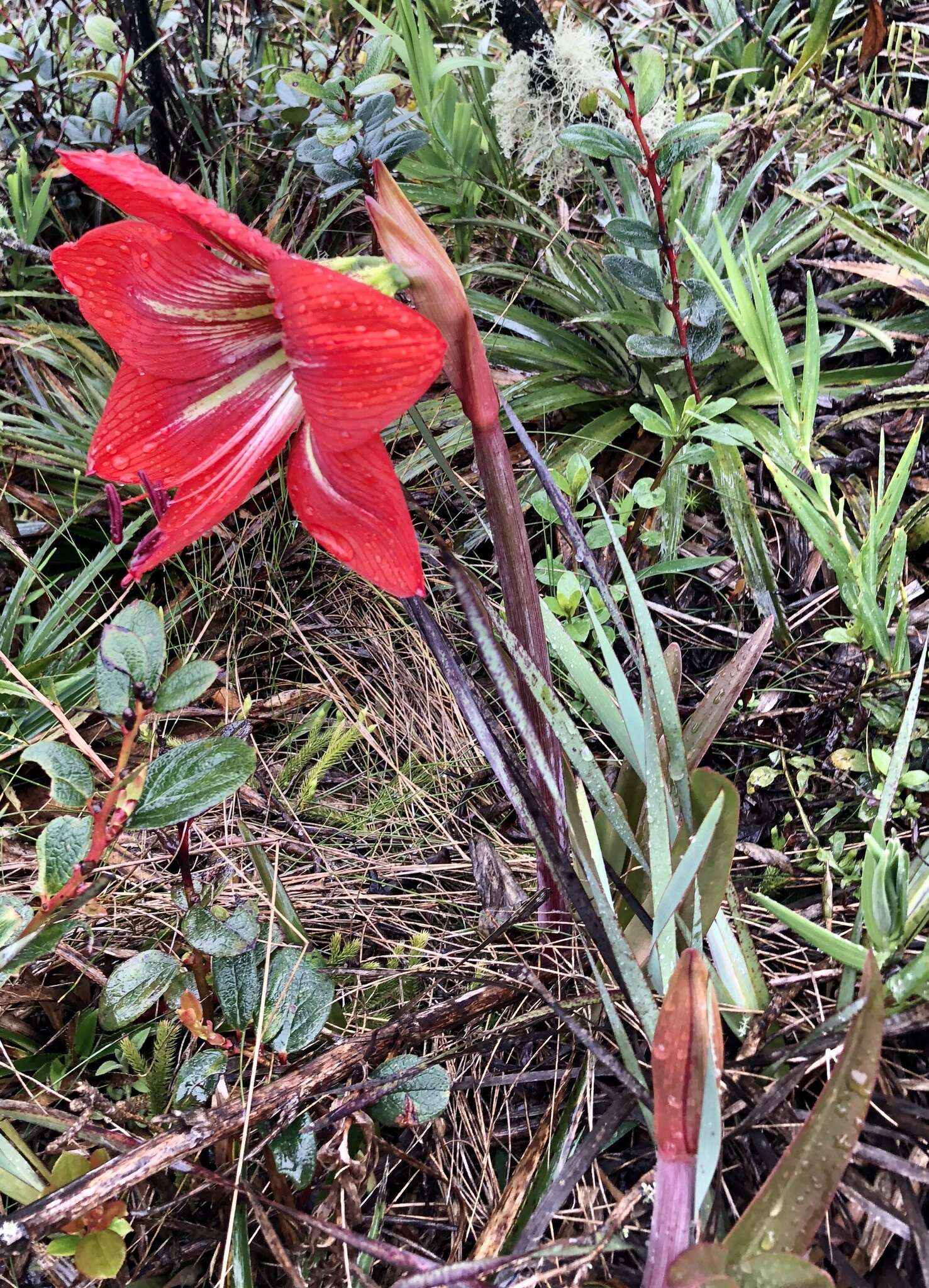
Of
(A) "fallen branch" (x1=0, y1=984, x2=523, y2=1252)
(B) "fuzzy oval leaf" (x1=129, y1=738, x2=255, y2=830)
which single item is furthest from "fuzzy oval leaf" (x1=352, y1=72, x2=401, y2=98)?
(A) "fallen branch" (x1=0, y1=984, x2=523, y2=1252)

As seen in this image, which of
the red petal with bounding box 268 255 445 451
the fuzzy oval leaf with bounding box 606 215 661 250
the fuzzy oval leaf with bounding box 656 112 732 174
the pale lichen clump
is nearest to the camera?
the red petal with bounding box 268 255 445 451

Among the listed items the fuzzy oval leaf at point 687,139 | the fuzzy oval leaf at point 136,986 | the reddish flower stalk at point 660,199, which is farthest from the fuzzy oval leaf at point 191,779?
the fuzzy oval leaf at point 687,139

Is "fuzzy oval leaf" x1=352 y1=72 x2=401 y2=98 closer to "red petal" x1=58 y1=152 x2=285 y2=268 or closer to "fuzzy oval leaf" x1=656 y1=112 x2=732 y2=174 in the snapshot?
"fuzzy oval leaf" x1=656 y1=112 x2=732 y2=174

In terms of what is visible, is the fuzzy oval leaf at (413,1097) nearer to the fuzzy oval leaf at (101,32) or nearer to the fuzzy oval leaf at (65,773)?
the fuzzy oval leaf at (65,773)

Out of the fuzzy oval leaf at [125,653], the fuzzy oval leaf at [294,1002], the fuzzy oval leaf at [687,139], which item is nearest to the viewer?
the fuzzy oval leaf at [125,653]

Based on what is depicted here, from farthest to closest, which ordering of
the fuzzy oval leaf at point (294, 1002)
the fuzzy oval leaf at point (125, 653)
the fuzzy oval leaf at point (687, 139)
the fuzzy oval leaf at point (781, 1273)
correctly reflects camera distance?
the fuzzy oval leaf at point (687, 139) < the fuzzy oval leaf at point (294, 1002) < the fuzzy oval leaf at point (125, 653) < the fuzzy oval leaf at point (781, 1273)
